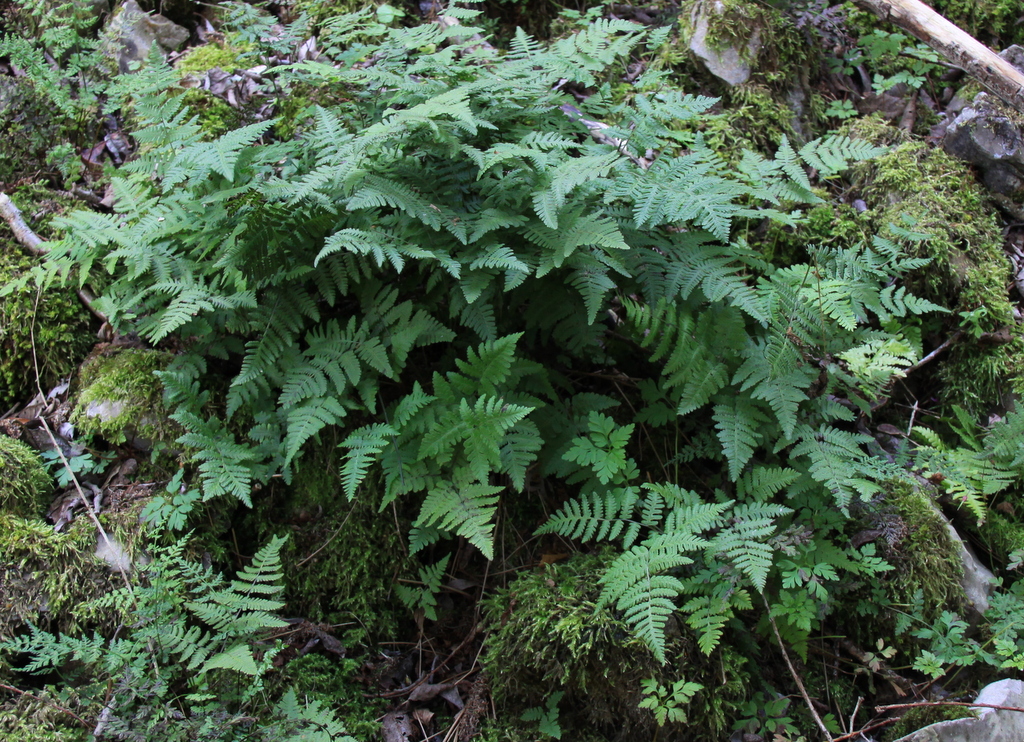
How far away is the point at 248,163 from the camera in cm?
323

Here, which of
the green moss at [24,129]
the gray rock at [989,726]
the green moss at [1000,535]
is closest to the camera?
the gray rock at [989,726]

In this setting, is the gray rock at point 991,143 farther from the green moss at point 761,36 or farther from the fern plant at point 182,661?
the fern plant at point 182,661

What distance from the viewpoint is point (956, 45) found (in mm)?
4473

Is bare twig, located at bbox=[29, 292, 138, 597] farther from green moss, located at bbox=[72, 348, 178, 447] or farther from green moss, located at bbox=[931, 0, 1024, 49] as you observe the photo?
green moss, located at bbox=[931, 0, 1024, 49]

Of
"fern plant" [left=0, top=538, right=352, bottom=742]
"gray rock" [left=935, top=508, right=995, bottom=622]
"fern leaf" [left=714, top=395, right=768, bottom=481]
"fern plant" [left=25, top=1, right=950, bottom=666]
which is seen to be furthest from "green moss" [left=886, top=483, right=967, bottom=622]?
"fern plant" [left=0, top=538, right=352, bottom=742]

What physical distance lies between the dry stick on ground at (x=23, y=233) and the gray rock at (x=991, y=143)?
17.8 feet

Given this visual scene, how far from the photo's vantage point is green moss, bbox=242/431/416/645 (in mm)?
3312

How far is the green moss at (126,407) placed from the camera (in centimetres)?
337

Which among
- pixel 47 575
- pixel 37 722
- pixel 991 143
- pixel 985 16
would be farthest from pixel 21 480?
pixel 985 16

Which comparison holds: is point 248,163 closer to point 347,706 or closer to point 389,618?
point 389,618

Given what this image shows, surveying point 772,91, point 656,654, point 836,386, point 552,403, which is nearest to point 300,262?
point 552,403

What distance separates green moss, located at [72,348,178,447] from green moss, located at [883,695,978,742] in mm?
3620


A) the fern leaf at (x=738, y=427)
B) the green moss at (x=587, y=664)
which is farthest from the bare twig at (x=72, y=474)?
the fern leaf at (x=738, y=427)

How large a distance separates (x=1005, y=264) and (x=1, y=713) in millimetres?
5630
